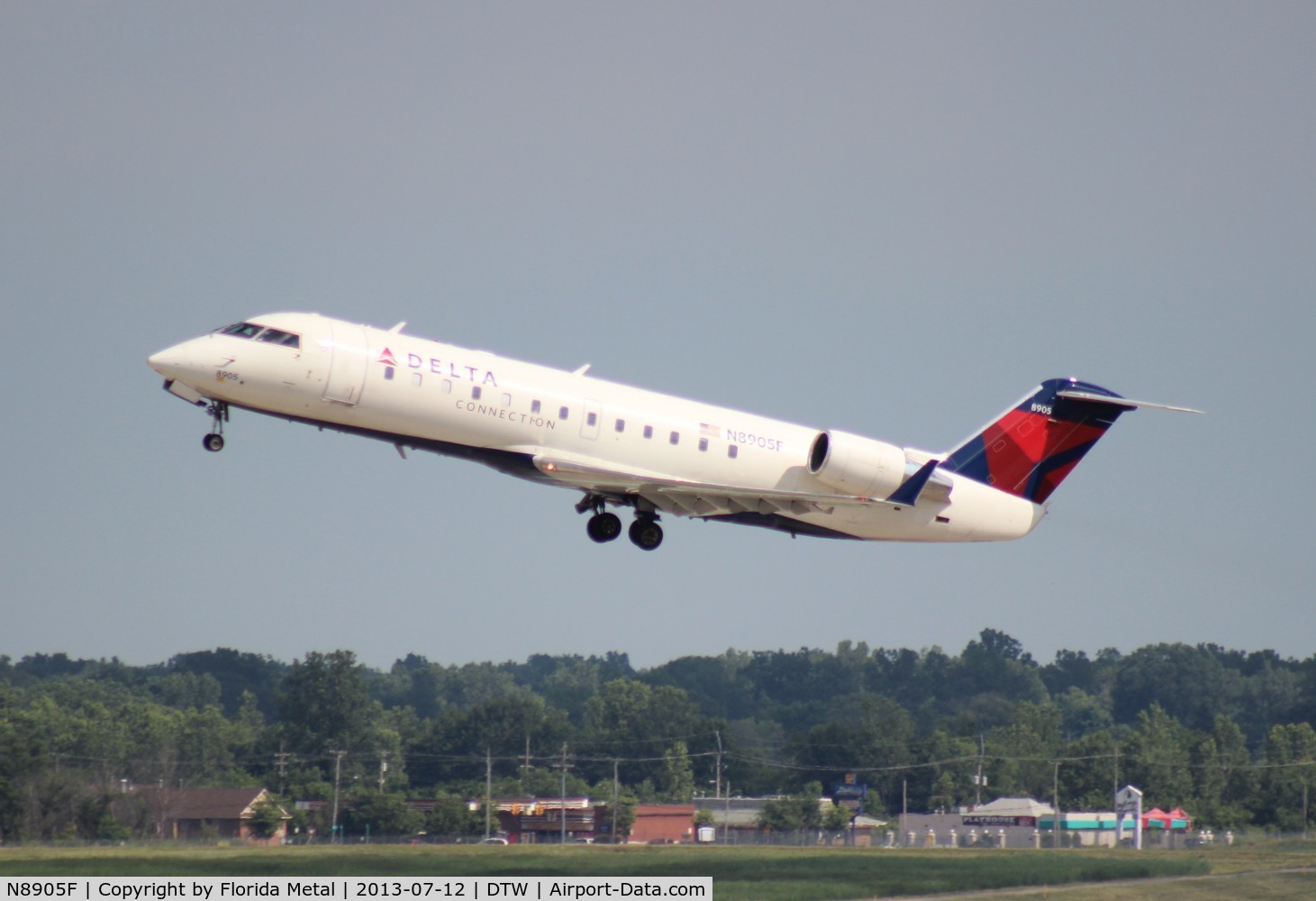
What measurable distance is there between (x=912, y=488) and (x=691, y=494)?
499cm

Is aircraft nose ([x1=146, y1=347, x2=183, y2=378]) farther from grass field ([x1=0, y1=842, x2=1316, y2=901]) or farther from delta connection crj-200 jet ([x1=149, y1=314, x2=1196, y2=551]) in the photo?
grass field ([x1=0, y1=842, x2=1316, y2=901])

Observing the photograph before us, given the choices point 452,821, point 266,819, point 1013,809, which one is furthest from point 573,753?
point 266,819

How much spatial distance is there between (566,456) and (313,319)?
557cm

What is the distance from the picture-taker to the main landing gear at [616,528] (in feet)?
115

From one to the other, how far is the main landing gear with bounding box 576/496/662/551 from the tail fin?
7370 mm

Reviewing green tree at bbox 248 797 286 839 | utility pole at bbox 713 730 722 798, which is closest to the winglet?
green tree at bbox 248 797 286 839

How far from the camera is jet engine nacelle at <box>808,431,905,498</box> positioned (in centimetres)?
3450

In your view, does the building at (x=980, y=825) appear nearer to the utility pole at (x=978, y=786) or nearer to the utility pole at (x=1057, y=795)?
the utility pole at (x=1057, y=795)

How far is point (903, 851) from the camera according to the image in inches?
2052

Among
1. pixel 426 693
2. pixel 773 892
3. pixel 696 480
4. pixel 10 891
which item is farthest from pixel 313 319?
pixel 426 693

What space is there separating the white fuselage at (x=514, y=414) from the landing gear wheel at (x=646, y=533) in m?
0.73

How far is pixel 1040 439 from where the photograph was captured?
128ft

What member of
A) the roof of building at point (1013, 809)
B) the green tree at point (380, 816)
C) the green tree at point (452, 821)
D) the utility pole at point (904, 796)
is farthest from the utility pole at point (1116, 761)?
the green tree at point (380, 816)

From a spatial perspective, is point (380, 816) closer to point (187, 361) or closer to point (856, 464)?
point (856, 464)
